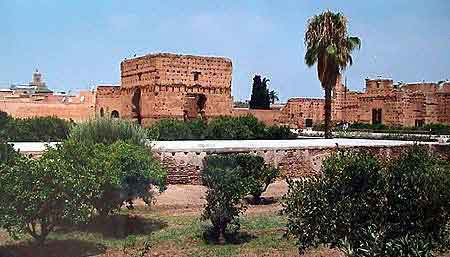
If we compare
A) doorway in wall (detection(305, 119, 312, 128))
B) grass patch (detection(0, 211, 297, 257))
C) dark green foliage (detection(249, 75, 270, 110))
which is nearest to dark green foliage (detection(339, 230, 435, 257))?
grass patch (detection(0, 211, 297, 257))

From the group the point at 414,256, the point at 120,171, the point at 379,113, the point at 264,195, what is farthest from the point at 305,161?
the point at 379,113

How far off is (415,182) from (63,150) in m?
6.47

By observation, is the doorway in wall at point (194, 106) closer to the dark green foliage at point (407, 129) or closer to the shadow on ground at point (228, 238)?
the dark green foliage at point (407, 129)

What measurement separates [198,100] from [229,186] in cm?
1851

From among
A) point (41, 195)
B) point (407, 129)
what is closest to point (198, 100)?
point (407, 129)

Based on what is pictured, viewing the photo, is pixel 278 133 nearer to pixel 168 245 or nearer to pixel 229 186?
pixel 229 186

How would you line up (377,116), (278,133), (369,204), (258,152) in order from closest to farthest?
(369,204) < (258,152) < (278,133) < (377,116)

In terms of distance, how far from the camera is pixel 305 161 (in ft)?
64.3

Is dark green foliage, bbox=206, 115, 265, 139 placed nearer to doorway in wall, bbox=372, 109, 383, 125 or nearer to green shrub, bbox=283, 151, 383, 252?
doorway in wall, bbox=372, 109, 383, 125

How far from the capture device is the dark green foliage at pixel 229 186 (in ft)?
38.8

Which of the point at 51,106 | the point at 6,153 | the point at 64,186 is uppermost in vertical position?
the point at 51,106

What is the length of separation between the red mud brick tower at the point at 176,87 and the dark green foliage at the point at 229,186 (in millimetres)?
13684

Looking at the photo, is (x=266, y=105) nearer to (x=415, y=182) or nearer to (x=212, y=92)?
(x=212, y=92)

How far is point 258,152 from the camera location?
18.4 metres
